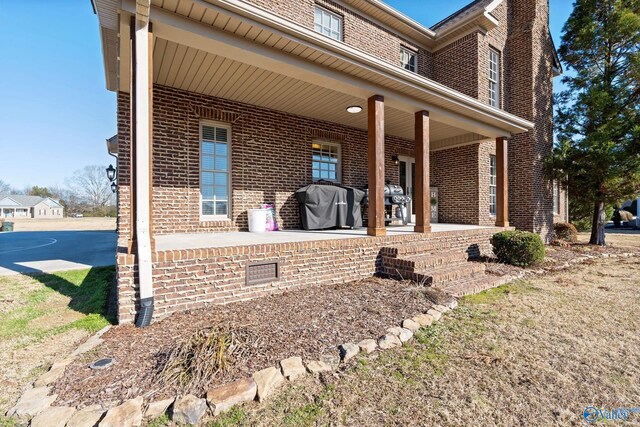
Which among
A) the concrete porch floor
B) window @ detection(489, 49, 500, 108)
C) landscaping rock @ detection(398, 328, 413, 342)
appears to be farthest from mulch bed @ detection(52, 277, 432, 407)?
window @ detection(489, 49, 500, 108)

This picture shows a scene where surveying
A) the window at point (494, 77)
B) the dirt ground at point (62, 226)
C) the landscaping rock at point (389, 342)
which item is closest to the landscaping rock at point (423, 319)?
the landscaping rock at point (389, 342)

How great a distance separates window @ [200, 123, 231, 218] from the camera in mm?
6281

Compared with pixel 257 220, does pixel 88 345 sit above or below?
below

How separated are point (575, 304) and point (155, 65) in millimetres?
7165

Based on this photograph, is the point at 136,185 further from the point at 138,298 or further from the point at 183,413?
the point at 183,413

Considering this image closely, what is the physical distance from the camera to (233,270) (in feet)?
12.5

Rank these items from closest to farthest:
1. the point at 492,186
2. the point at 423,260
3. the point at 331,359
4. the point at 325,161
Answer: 1. the point at 331,359
2. the point at 423,260
3. the point at 325,161
4. the point at 492,186

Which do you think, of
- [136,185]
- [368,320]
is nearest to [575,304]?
[368,320]

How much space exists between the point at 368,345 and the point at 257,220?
425cm

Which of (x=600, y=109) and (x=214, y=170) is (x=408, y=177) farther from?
(x=600, y=109)

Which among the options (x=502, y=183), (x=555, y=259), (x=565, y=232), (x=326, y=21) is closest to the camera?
(x=555, y=259)

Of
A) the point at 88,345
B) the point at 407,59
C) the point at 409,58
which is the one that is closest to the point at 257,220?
the point at 88,345

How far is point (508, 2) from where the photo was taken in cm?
1081

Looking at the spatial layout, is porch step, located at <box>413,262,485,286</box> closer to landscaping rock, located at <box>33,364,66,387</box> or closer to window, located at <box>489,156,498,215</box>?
landscaping rock, located at <box>33,364,66,387</box>
